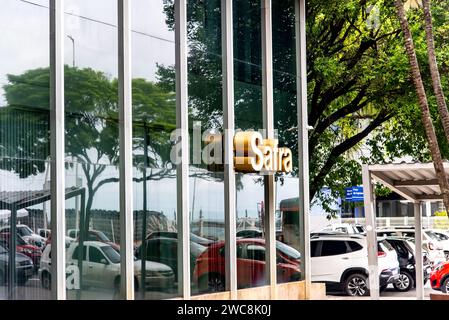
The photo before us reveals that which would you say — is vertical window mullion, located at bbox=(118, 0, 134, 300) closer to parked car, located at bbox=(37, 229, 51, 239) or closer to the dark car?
parked car, located at bbox=(37, 229, 51, 239)

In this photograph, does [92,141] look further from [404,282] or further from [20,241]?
[404,282]

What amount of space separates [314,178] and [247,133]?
952 cm

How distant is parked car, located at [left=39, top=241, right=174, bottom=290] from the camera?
11.9 meters

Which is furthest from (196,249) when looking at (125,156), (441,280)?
(441,280)

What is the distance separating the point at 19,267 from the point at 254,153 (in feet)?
19.7

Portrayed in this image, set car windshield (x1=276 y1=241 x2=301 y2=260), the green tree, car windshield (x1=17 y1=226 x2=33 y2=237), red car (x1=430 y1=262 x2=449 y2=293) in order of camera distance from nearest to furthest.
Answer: car windshield (x1=17 y1=226 x2=33 y2=237), the green tree, car windshield (x1=276 y1=241 x2=301 y2=260), red car (x1=430 y1=262 x2=449 y2=293)

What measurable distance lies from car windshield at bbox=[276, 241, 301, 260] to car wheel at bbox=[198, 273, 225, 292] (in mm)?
2175

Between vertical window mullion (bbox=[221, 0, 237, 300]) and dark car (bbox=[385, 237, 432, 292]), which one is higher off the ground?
vertical window mullion (bbox=[221, 0, 237, 300])

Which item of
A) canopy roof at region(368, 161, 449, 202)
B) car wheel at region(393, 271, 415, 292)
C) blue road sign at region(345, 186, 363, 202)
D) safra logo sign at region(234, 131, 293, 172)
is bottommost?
car wheel at region(393, 271, 415, 292)

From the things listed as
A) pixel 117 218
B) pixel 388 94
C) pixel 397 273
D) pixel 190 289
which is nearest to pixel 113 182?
pixel 117 218

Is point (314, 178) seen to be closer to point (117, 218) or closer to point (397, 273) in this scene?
point (397, 273)

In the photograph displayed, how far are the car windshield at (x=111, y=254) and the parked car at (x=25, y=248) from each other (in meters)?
1.38

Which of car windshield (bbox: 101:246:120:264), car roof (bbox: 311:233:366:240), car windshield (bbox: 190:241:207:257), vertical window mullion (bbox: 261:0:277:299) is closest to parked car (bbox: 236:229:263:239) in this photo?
vertical window mullion (bbox: 261:0:277:299)

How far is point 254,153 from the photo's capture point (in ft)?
53.4
